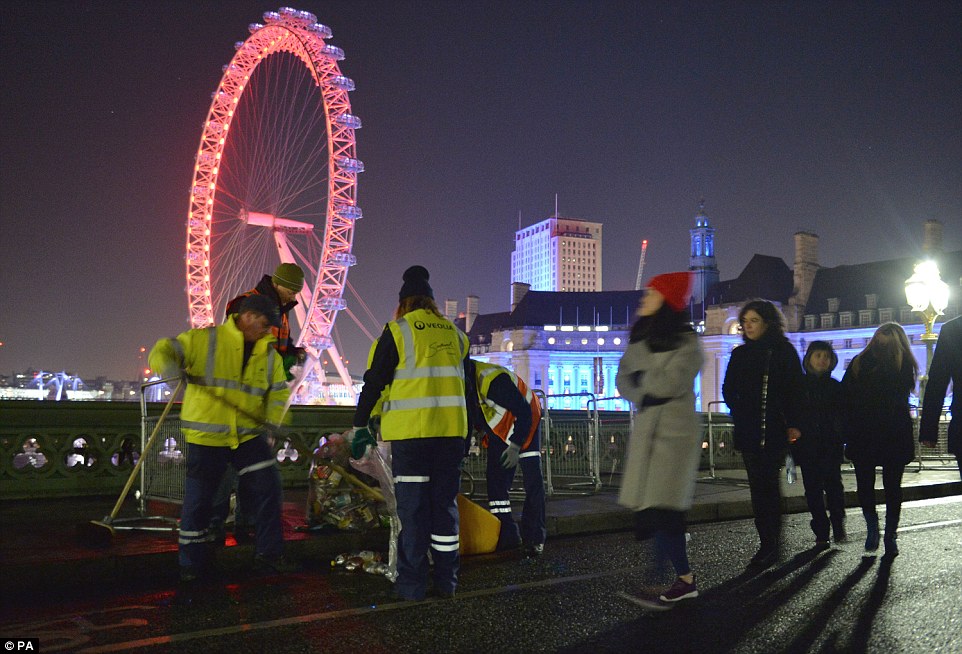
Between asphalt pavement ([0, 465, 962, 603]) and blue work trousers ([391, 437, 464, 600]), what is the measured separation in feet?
5.77

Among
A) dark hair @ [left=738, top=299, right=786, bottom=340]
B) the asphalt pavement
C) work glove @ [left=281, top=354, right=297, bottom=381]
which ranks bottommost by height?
the asphalt pavement

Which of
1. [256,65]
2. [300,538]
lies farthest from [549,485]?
[256,65]

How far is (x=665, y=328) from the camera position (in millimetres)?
5285

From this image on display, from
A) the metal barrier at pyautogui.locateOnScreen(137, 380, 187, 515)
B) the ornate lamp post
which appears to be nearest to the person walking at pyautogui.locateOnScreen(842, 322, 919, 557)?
the metal barrier at pyautogui.locateOnScreen(137, 380, 187, 515)

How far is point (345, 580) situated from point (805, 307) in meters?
85.0

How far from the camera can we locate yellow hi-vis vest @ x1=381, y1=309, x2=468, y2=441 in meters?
5.54

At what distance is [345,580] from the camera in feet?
20.8

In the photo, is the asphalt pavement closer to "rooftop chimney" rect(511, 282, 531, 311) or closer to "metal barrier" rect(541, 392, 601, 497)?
"metal barrier" rect(541, 392, 601, 497)

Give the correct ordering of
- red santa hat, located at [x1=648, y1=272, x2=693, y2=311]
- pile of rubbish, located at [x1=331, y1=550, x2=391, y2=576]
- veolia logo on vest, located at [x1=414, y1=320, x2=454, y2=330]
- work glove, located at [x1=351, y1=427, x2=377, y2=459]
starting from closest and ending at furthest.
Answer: red santa hat, located at [x1=648, y1=272, x2=693, y2=311] < veolia logo on vest, located at [x1=414, y1=320, x2=454, y2=330] < work glove, located at [x1=351, y1=427, x2=377, y2=459] < pile of rubbish, located at [x1=331, y1=550, x2=391, y2=576]

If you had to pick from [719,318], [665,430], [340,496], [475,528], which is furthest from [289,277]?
[719,318]

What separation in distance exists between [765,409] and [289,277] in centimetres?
381

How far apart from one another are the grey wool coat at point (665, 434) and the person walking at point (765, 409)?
1.60m

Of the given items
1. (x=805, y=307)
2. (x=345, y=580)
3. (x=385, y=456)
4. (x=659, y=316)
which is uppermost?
(x=805, y=307)

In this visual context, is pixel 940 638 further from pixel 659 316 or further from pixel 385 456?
pixel 385 456
